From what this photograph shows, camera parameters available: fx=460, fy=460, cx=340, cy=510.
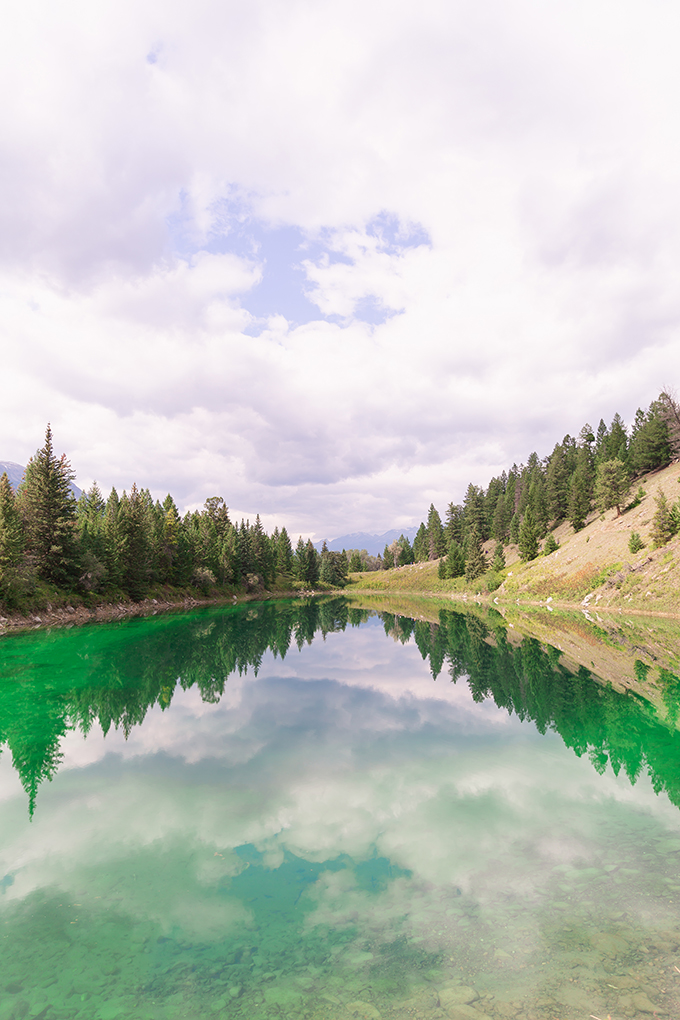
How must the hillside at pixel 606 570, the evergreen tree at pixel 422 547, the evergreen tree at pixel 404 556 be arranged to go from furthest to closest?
the evergreen tree at pixel 404 556, the evergreen tree at pixel 422 547, the hillside at pixel 606 570

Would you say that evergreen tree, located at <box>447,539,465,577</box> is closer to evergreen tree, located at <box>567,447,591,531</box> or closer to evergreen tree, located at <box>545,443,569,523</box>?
evergreen tree, located at <box>545,443,569,523</box>

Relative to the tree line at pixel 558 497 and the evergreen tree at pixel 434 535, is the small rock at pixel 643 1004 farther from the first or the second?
the evergreen tree at pixel 434 535

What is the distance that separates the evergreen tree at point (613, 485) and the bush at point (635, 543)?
21283 millimetres

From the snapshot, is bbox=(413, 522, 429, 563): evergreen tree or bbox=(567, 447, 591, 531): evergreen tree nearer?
bbox=(567, 447, 591, 531): evergreen tree

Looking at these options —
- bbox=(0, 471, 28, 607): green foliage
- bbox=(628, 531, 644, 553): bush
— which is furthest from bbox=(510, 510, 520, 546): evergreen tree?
bbox=(0, 471, 28, 607): green foliage

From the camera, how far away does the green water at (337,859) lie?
693 cm

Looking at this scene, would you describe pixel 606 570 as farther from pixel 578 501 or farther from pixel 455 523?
pixel 455 523

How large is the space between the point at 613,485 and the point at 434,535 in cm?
8121

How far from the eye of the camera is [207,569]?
109 m

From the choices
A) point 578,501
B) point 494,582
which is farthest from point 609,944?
point 578,501

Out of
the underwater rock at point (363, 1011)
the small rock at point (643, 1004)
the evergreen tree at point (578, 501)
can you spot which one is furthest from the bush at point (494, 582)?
the underwater rock at point (363, 1011)

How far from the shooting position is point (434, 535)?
547ft

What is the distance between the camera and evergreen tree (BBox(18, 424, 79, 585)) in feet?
215

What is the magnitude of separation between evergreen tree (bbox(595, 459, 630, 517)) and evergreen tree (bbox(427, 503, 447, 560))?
7453 centimetres
